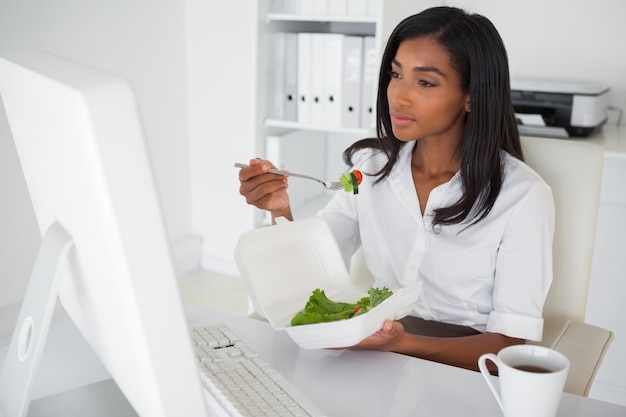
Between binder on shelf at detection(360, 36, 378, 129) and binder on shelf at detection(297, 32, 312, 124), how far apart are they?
0.69 feet

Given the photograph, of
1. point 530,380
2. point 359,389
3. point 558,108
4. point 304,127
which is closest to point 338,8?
point 304,127

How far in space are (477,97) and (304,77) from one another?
1.33m

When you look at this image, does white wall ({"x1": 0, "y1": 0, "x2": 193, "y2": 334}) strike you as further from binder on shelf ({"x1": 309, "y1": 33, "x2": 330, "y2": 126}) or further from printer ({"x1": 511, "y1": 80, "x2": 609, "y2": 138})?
printer ({"x1": 511, "y1": 80, "x2": 609, "y2": 138})

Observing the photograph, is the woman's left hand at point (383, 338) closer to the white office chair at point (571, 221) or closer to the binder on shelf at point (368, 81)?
the white office chair at point (571, 221)

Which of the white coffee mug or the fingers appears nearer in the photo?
the white coffee mug

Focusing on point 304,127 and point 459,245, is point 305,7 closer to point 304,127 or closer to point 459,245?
point 304,127

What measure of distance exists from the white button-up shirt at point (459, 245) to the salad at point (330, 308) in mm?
363

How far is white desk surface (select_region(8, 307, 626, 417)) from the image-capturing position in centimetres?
94

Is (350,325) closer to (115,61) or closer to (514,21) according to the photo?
(514,21)

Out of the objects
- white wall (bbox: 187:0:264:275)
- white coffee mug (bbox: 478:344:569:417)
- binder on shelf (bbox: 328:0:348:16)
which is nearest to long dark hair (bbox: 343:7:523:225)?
white coffee mug (bbox: 478:344:569:417)

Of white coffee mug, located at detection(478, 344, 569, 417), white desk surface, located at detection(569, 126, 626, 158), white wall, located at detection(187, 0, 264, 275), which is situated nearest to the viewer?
white coffee mug, located at detection(478, 344, 569, 417)

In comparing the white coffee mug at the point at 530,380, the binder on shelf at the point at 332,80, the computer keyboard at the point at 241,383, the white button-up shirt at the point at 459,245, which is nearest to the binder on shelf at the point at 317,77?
the binder on shelf at the point at 332,80

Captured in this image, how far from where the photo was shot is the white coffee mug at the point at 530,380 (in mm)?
813

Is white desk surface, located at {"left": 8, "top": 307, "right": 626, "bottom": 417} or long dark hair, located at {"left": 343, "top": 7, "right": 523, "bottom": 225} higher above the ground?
long dark hair, located at {"left": 343, "top": 7, "right": 523, "bottom": 225}
